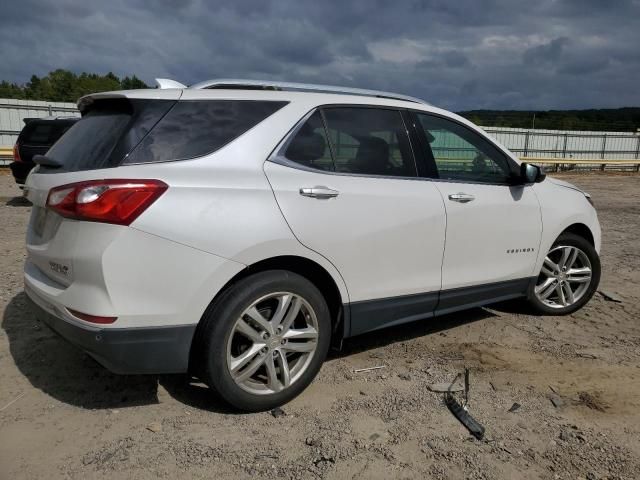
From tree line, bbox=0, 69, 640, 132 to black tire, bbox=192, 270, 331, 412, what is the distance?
178 inches

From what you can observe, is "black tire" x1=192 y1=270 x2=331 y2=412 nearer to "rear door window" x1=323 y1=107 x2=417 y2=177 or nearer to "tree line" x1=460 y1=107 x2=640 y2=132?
"rear door window" x1=323 y1=107 x2=417 y2=177

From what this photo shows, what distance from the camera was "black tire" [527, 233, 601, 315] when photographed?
4.58m

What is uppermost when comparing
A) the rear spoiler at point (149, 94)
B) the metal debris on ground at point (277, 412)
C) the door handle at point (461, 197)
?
the rear spoiler at point (149, 94)

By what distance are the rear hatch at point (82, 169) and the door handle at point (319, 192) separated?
83 cm

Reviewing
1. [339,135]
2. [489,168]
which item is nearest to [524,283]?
[489,168]

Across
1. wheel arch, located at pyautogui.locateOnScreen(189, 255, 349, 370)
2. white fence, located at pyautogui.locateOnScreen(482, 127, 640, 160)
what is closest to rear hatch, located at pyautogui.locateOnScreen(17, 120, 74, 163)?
wheel arch, located at pyautogui.locateOnScreen(189, 255, 349, 370)

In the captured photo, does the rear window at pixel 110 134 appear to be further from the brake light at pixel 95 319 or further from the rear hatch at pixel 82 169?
the brake light at pixel 95 319

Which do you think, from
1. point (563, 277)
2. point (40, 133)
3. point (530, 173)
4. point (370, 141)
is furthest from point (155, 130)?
point (40, 133)

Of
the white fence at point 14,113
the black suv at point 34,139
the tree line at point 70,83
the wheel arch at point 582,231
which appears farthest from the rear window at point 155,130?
the tree line at point 70,83

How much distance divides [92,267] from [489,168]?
2.87 meters

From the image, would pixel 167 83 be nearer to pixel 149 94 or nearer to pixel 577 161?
pixel 149 94

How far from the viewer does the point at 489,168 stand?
4.09m

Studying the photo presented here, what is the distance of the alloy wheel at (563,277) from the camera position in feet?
15.1

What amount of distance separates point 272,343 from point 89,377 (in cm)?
132
